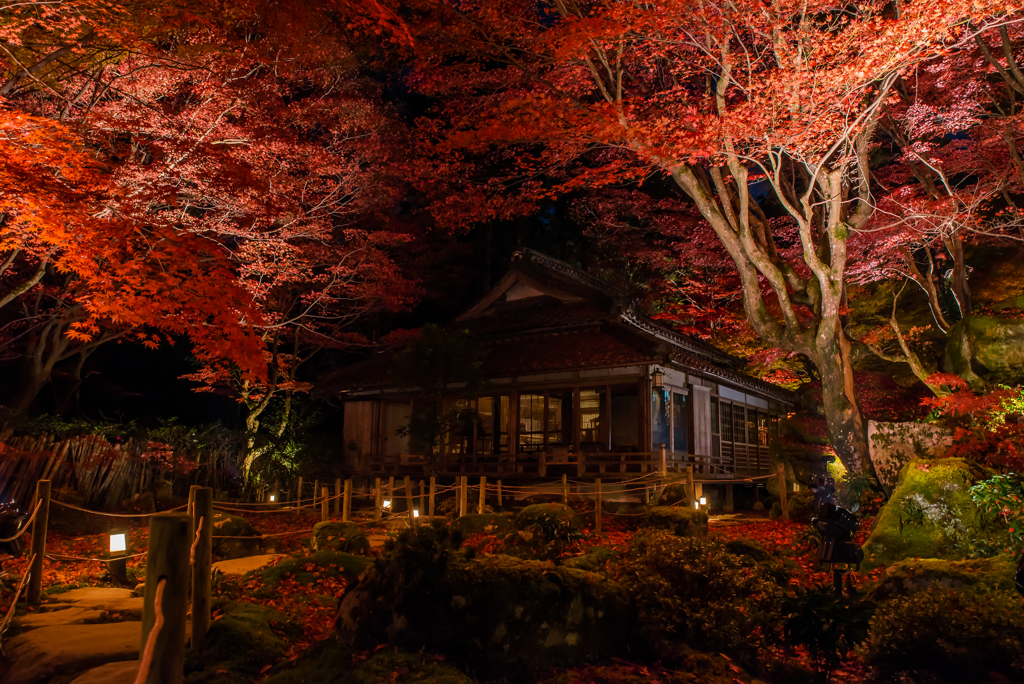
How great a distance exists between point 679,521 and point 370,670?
6.95 metres

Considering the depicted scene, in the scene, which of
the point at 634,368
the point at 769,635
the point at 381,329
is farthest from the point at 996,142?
the point at 381,329

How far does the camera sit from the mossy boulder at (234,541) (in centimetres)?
1005

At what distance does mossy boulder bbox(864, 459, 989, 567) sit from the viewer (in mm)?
8375

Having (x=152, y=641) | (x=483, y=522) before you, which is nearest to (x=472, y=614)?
(x=152, y=641)

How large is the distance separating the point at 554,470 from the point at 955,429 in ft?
31.6

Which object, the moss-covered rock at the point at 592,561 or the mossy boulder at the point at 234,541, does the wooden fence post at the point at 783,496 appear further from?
the mossy boulder at the point at 234,541

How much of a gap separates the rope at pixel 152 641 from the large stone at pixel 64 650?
197 cm

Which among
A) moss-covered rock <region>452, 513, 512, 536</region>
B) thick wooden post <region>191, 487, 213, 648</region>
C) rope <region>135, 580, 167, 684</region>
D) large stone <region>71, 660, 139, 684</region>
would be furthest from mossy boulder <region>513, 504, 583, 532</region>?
rope <region>135, 580, 167, 684</region>

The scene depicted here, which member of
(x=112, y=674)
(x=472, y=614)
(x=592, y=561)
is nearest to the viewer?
(x=112, y=674)

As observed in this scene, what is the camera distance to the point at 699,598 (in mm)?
5883

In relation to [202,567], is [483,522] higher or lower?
lower

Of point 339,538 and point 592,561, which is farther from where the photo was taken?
point 339,538

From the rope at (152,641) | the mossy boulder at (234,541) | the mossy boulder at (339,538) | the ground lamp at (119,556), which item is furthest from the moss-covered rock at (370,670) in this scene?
the mossy boulder at (234,541)

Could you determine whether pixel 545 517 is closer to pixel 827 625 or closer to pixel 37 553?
pixel 827 625
